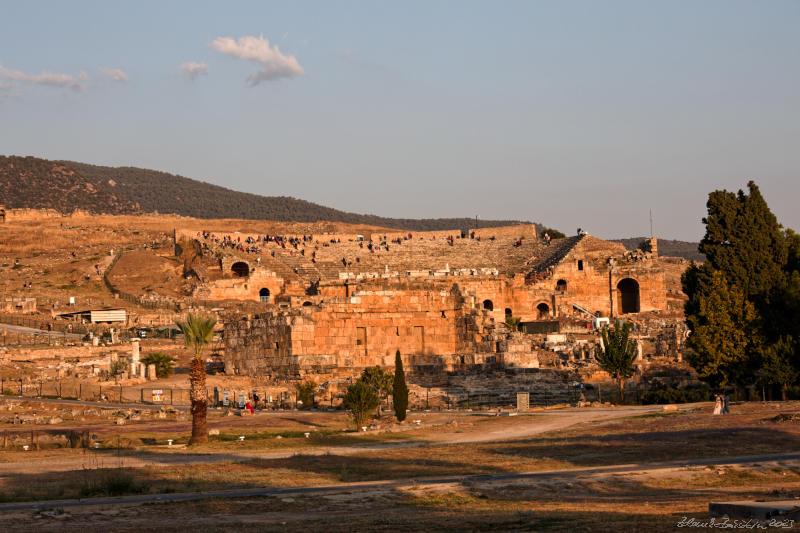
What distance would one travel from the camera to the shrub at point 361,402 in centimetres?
2867

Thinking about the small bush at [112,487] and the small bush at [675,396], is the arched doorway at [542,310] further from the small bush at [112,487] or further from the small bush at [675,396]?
the small bush at [112,487]

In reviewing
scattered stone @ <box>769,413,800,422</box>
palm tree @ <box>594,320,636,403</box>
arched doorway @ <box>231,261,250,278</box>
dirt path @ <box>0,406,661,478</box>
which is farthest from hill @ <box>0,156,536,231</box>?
scattered stone @ <box>769,413,800,422</box>

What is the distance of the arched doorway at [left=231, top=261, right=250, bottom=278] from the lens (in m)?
70.9

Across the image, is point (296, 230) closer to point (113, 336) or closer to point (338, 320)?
point (113, 336)

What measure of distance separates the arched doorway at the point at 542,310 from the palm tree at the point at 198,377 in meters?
Result: 35.9

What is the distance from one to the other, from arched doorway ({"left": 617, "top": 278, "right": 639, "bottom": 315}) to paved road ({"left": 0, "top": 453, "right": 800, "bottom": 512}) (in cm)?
4798

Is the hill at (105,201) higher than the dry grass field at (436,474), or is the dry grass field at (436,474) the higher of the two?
the hill at (105,201)

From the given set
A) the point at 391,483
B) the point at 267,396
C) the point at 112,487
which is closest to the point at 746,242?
the point at 267,396

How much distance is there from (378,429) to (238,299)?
125 ft

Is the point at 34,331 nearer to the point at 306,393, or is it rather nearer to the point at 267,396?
the point at 267,396

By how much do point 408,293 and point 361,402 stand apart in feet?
38.5

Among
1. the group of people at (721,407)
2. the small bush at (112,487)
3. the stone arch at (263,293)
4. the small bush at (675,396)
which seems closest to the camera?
the small bush at (112,487)

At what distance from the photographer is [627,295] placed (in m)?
67.6

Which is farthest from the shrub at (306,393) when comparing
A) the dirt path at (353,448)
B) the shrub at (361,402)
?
the dirt path at (353,448)
